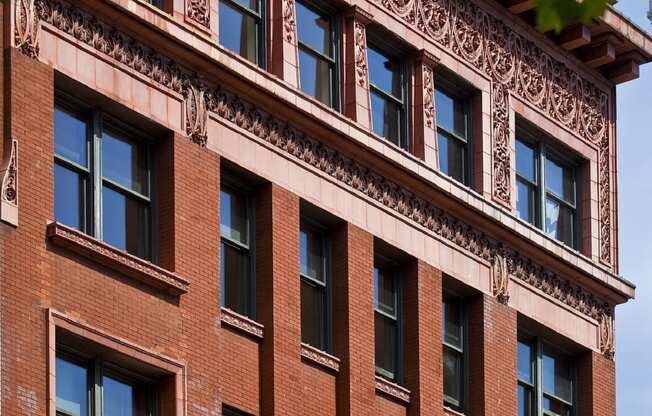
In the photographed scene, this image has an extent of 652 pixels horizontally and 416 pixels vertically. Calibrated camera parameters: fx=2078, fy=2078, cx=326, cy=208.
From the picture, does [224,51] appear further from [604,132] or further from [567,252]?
[604,132]

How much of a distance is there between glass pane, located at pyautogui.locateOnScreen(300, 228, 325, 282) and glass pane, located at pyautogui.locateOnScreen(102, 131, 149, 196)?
149 inches

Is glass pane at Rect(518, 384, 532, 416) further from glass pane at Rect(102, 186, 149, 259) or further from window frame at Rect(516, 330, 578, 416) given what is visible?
glass pane at Rect(102, 186, 149, 259)

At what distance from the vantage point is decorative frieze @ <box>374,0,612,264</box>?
35906mm

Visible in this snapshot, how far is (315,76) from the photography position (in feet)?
107

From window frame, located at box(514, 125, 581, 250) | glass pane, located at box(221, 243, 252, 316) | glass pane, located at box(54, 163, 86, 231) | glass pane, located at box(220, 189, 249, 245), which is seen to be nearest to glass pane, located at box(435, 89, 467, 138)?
window frame, located at box(514, 125, 581, 250)

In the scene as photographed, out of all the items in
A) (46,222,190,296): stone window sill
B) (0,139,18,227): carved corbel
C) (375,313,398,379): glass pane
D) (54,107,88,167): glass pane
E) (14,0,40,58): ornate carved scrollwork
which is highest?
(14,0,40,58): ornate carved scrollwork

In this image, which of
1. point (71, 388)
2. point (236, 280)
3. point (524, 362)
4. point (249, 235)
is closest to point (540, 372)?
point (524, 362)

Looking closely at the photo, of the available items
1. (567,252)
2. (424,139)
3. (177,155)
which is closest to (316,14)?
(424,139)

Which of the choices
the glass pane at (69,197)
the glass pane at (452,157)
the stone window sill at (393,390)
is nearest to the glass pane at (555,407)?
the glass pane at (452,157)

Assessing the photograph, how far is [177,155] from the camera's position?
28.8 metres

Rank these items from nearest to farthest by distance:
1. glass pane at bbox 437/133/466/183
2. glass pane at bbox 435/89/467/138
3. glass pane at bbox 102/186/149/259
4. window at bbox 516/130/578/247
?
glass pane at bbox 102/186/149/259, glass pane at bbox 437/133/466/183, glass pane at bbox 435/89/467/138, window at bbox 516/130/578/247

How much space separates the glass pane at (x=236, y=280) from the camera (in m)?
29.8

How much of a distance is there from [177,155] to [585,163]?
42.7 feet

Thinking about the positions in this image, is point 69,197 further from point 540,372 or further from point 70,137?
point 540,372
